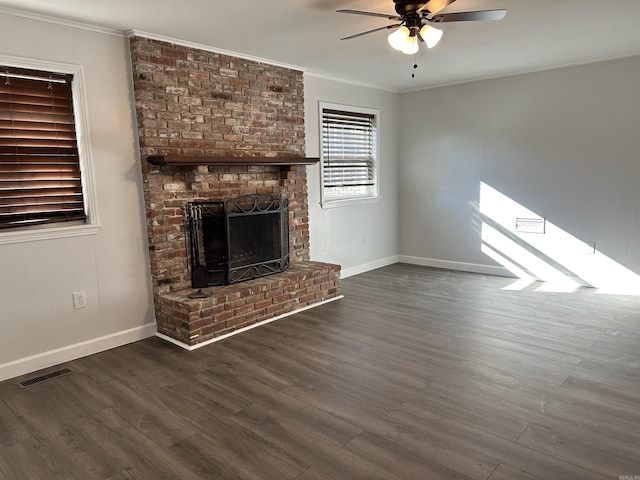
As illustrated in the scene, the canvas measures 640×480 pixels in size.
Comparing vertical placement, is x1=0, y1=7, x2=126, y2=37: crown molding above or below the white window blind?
above

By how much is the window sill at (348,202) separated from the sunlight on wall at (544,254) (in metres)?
1.41

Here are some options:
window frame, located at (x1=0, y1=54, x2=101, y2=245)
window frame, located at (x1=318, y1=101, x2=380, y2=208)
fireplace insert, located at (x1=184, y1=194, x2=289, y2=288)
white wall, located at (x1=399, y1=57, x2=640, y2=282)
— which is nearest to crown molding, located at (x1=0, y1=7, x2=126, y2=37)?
window frame, located at (x1=0, y1=54, x2=101, y2=245)

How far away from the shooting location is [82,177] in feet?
10.9

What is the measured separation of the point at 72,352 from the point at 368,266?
3749 millimetres

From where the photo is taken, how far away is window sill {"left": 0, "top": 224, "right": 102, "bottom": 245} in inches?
117

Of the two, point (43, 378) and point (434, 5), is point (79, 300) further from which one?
point (434, 5)

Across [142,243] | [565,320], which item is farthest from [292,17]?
[565,320]

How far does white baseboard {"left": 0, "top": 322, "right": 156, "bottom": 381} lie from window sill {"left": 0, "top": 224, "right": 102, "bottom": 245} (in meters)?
0.82

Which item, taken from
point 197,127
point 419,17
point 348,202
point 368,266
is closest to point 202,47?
point 197,127

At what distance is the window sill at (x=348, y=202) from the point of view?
5359mm

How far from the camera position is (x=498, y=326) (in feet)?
12.4

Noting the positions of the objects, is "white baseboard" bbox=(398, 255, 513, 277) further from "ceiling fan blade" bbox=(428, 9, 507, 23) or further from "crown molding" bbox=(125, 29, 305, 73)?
"ceiling fan blade" bbox=(428, 9, 507, 23)

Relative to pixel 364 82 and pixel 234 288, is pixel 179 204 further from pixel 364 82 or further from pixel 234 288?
pixel 364 82

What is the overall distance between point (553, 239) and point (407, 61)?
8.70 feet
